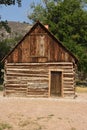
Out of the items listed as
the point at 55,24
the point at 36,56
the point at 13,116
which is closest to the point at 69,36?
the point at 55,24

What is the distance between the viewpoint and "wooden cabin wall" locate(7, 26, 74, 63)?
32562mm

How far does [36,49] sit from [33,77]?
2.27 meters

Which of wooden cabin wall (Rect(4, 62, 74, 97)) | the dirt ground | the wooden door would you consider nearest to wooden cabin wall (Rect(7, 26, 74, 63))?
wooden cabin wall (Rect(4, 62, 74, 97))

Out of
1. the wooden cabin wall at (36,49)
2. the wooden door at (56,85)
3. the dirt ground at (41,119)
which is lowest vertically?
the dirt ground at (41,119)

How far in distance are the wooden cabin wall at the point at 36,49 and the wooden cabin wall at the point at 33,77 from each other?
40cm

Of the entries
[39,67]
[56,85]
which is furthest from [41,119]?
[39,67]

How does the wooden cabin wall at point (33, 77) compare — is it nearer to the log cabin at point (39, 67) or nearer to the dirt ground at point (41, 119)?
the log cabin at point (39, 67)

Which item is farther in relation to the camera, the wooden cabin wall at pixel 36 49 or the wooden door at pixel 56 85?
the wooden cabin wall at pixel 36 49

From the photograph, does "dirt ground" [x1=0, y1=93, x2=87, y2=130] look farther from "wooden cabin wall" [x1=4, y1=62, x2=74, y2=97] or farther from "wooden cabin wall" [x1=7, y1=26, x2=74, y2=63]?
"wooden cabin wall" [x1=7, y1=26, x2=74, y2=63]

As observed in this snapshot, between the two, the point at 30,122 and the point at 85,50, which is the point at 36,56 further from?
the point at 85,50

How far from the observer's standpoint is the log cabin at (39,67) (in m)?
32.4

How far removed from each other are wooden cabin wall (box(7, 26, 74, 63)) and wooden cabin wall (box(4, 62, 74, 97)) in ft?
1.33

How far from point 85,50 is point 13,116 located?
38662 mm

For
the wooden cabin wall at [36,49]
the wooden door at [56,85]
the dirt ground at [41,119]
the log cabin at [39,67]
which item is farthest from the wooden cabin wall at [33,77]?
the dirt ground at [41,119]
